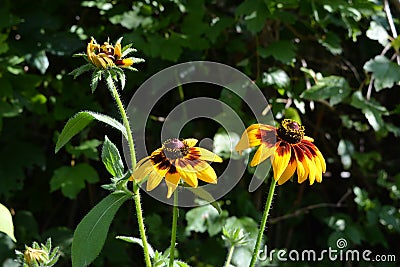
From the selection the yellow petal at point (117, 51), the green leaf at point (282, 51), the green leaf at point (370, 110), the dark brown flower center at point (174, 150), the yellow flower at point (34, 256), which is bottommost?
the green leaf at point (370, 110)

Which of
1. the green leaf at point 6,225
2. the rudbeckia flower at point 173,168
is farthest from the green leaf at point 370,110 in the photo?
the green leaf at point 6,225

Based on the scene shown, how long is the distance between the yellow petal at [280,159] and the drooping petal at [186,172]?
0.39 ft

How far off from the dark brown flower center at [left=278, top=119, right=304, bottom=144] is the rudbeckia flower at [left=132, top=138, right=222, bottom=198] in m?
0.13

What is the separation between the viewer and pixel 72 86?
1.77 m

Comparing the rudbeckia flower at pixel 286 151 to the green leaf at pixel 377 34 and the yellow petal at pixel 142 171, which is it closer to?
the yellow petal at pixel 142 171

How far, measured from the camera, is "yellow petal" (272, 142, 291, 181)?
90 centimetres

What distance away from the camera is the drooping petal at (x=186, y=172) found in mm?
876

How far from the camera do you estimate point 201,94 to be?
6.23 feet

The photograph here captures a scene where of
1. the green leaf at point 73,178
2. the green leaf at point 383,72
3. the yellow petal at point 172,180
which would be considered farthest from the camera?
the green leaf at point 73,178

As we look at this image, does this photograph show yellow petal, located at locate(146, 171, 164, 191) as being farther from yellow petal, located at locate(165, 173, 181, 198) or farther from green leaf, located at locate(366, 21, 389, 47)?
green leaf, located at locate(366, 21, 389, 47)

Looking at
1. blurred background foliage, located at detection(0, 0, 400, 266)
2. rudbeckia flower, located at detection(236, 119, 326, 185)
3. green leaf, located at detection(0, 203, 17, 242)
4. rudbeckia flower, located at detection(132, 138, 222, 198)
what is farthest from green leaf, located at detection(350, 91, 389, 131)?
green leaf, located at detection(0, 203, 17, 242)

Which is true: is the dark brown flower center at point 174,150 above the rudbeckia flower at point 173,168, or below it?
above

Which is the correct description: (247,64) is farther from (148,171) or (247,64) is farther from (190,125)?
(148,171)

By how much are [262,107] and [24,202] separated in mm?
840
